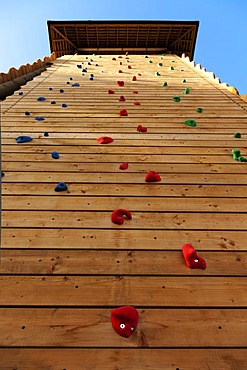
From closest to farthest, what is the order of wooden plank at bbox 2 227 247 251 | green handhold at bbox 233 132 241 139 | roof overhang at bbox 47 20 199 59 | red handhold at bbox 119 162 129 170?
wooden plank at bbox 2 227 247 251 < red handhold at bbox 119 162 129 170 < green handhold at bbox 233 132 241 139 < roof overhang at bbox 47 20 199 59

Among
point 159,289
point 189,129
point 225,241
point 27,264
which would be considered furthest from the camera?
point 189,129

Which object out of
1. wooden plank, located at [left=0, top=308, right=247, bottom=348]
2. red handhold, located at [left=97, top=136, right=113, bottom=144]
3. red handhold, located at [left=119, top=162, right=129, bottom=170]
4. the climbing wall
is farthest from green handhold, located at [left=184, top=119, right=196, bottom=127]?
wooden plank, located at [left=0, top=308, right=247, bottom=348]

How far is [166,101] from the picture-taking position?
154 inches

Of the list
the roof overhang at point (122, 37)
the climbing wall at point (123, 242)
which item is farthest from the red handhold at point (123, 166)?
the roof overhang at point (122, 37)

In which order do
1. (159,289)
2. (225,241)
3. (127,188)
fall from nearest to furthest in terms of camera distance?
(159,289), (225,241), (127,188)

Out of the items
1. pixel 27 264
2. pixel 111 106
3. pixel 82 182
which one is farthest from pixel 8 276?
pixel 111 106

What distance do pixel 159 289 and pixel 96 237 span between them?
1.60 feet

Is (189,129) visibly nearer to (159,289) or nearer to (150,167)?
(150,167)

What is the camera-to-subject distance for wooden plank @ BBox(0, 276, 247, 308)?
3.91 ft

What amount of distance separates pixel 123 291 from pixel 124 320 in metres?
0.16

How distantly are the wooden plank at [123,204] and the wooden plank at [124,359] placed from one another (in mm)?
895

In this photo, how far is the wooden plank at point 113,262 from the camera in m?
1.34

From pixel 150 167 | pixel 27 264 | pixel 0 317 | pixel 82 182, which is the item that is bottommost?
pixel 0 317

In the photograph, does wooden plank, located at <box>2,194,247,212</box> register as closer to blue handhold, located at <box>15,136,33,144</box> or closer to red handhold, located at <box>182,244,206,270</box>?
red handhold, located at <box>182,244,206,270</box>
